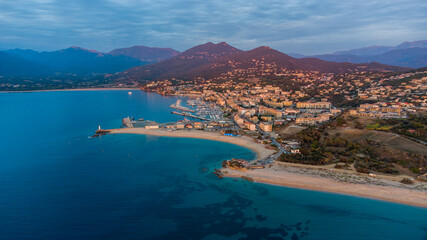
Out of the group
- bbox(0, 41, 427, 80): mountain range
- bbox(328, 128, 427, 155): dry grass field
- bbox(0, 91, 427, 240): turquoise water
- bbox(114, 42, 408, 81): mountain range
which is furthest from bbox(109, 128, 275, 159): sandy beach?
bbox(0, 41, 427, 80): mountain range

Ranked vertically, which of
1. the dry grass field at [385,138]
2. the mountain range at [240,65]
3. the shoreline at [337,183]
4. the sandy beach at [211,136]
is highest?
the mountain range at [240,65]

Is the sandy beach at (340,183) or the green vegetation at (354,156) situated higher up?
the green vegetation at (354,156)

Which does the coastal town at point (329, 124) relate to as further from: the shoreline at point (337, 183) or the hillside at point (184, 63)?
the hillside at point (184, 63)

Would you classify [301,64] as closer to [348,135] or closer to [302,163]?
[348,135]

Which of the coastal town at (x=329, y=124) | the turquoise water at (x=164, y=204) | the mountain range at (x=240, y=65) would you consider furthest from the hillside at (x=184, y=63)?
the turquoise water at (x=164, y=204)

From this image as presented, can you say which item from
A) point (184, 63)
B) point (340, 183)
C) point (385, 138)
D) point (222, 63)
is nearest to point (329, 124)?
point (385, 138)

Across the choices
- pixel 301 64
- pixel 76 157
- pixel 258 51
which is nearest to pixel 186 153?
pixel 76 157
